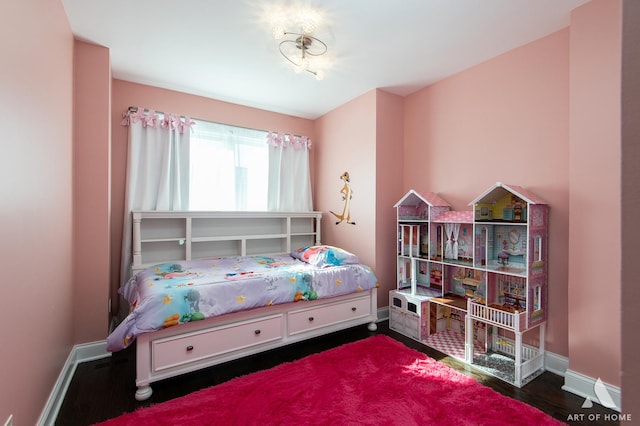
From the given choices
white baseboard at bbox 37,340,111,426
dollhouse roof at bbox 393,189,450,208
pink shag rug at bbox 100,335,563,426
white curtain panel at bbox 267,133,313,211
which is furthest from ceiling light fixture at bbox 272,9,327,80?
white baseboard at bbox 37,340,111,426

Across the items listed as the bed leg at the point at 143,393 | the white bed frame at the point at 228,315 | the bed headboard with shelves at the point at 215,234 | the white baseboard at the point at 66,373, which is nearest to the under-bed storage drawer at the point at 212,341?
the white bed frame at the point at 228,315

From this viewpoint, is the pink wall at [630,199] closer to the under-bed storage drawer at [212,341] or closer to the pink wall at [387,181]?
the under-bed storage drawer at [212,341]

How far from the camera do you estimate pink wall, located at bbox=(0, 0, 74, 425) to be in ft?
4.17

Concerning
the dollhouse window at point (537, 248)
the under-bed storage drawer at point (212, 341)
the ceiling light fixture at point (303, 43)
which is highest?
the ceiling light fixture at point (303, 43)

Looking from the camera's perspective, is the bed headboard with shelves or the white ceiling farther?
the bed headboard with shelves

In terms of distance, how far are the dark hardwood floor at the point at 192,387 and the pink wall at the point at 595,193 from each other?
262 mm

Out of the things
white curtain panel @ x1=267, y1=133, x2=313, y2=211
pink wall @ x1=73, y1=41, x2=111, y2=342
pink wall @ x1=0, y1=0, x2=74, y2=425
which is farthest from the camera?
white curtain panel @ x1=267, y1=133, x2=313, y2=211

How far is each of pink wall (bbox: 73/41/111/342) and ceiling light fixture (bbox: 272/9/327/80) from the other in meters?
1.59

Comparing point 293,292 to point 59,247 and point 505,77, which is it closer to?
point 59,247

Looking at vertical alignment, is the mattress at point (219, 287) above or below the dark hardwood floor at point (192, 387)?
above

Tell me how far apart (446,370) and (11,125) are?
3.04m

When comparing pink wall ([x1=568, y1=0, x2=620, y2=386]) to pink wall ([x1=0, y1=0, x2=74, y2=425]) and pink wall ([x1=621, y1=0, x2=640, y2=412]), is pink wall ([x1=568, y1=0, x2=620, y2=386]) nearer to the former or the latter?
pink wall ([x1=621, y1=0, x2=640, y2=412])

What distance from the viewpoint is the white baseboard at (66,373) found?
1.76 metres

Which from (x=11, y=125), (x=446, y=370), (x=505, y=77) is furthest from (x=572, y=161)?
(x=11, y=125)
